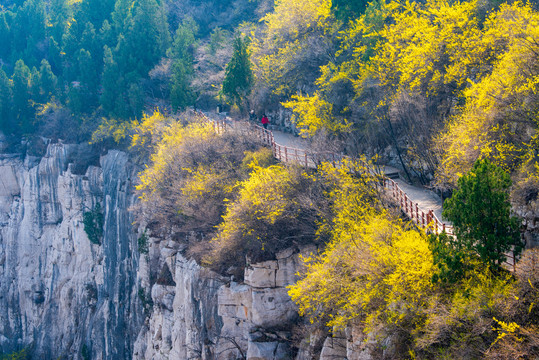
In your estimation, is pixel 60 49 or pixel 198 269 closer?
pixel 198 269

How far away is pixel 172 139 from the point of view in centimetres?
3547

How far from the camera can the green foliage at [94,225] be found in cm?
4291

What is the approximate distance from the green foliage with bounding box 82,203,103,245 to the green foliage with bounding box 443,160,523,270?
1295 inches

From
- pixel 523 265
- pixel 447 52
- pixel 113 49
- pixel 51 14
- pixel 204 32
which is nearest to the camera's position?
pixel 523 265

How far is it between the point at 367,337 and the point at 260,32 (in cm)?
3143

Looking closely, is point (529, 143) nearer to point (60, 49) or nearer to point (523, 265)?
point (523, 265)

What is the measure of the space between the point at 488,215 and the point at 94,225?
112 feet

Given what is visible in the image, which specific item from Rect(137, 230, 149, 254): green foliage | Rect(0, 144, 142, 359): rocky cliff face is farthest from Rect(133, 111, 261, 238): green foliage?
Rect(0, 144, 142, 359): rocky cliff face

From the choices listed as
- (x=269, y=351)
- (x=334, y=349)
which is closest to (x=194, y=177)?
(x=269, y=351)

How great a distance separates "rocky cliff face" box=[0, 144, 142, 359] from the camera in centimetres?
3991

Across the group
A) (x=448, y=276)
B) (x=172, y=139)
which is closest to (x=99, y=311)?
(x=172, y=139)

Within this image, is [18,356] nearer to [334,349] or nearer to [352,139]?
[352,139]

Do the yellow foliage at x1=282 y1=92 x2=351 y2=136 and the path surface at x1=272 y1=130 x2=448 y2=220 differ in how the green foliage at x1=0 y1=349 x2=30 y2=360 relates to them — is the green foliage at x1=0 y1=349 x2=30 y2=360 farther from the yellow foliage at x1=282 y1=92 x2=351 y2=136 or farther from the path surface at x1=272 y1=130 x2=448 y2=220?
the path surface at x1=272 y1=130 x2=448 y2=220

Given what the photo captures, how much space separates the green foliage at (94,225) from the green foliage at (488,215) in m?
32.9
